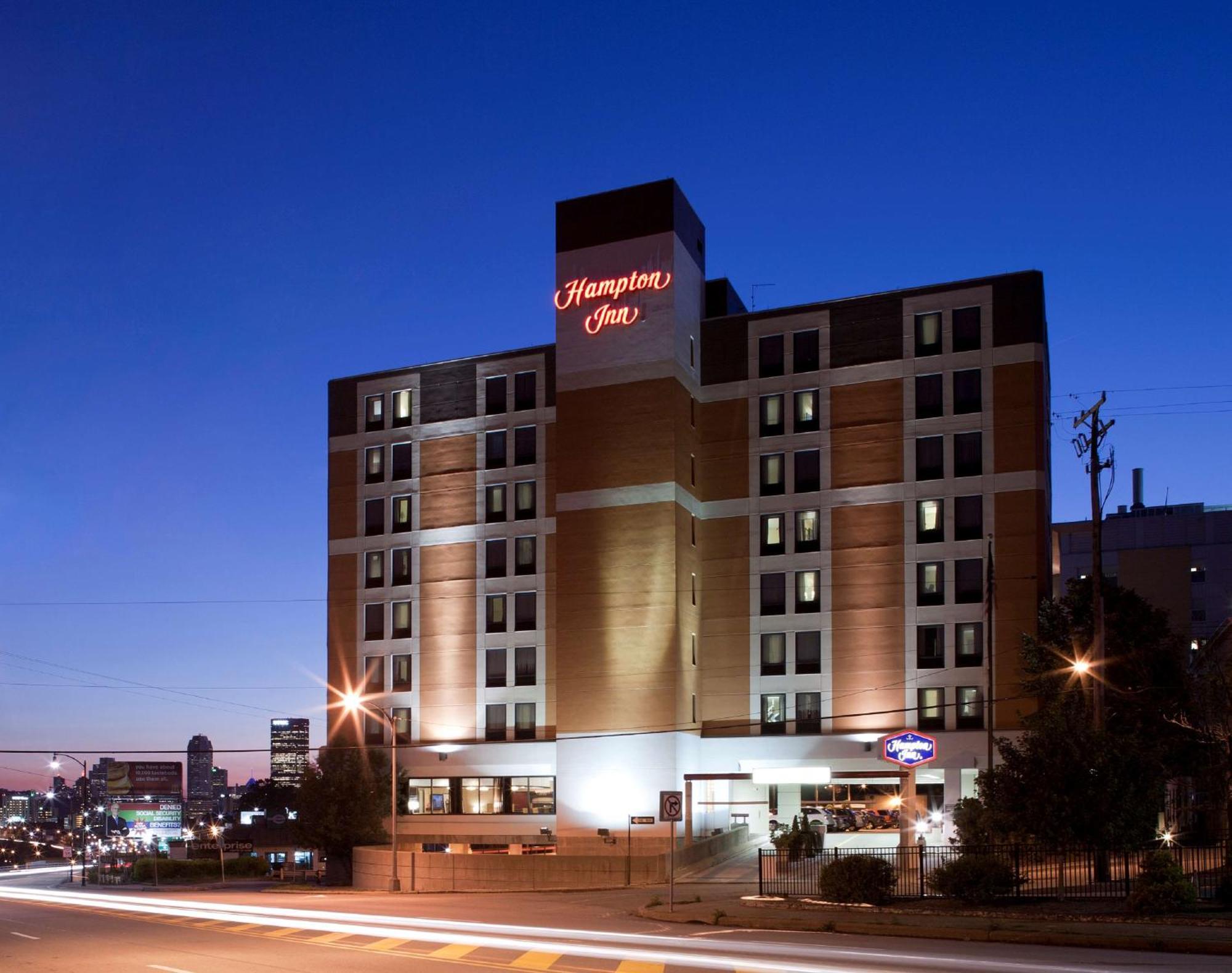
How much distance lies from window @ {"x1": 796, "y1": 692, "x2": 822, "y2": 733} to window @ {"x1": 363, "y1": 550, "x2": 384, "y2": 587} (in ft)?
84.3

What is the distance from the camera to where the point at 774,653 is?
66000 mm

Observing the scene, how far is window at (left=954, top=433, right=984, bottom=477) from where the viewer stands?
206 ft

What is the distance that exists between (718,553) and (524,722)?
555 inches

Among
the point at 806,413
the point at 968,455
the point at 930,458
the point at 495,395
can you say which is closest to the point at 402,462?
the point at 495,395

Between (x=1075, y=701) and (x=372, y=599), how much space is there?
41.8 meters

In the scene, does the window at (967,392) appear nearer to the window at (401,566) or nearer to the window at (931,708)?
the window at (931,708)

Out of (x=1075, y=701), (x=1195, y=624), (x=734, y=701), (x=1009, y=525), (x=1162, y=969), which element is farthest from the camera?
(x=1195, y=624)

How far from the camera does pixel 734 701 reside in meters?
66.2

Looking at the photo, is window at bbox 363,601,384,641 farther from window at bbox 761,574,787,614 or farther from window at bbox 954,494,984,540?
window at bbox 954,494,984,540

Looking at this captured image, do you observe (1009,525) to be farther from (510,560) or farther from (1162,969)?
(1162,969)

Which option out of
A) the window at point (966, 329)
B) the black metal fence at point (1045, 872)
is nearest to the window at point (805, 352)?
the window at point (966, 329)

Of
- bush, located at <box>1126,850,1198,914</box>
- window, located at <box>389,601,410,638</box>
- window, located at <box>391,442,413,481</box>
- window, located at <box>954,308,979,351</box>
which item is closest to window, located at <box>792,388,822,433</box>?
window, located at <box>954,308,979,351</box>

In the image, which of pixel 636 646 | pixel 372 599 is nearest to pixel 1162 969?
pixel 636 646

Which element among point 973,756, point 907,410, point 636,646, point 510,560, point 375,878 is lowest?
point 375,878
